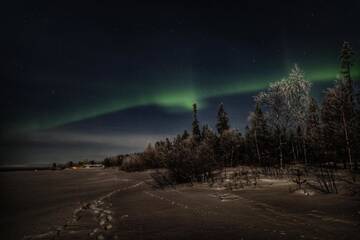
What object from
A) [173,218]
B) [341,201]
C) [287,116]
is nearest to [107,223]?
[173,218]

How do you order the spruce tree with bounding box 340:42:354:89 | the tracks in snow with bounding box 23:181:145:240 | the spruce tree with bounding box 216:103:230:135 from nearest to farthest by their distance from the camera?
1. the tracks in snow with bounding box 23:181:145:240
2. the spruce tree with bounding box 340:42:354:89
3. the spruce tree with bounding box 216:103:230:135

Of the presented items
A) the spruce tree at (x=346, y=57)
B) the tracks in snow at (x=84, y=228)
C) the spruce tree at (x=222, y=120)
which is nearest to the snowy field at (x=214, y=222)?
the tracks in snow at (x=84, y=228)

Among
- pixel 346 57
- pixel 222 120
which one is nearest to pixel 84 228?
pixel 346 57

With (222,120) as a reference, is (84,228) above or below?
below

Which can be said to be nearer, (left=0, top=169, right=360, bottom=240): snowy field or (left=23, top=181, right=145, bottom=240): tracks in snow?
(left=0, top=169, right=360, bottom=240): snowy field

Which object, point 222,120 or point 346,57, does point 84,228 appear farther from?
point 222,120

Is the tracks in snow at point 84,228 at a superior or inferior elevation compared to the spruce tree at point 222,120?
inferior

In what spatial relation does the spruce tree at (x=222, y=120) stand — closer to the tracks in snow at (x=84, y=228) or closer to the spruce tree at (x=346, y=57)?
the spruce tree at (x=346, y=57)

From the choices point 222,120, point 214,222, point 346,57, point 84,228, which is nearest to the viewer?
point 84,228

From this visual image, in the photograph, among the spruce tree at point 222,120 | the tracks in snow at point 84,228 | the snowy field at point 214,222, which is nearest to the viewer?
the snowy field at point 214,222

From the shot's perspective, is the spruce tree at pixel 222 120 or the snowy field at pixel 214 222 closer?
the snowy field at pixel 214 222

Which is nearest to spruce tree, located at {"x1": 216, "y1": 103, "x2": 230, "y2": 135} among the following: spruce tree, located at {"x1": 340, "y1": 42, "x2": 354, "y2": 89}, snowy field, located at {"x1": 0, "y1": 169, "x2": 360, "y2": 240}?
spruce tree, located at {"x1": 340, "y1": 42, "x2": 354, "y2": 89}

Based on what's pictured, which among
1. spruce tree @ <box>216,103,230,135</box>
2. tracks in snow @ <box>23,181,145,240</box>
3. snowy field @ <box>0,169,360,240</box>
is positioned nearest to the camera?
snowy field @ <box>0,169,360,240</box>

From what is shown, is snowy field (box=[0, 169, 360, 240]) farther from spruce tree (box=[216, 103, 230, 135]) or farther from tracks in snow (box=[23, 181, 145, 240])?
spruce tree (box=[216, 103, 230, 135])
